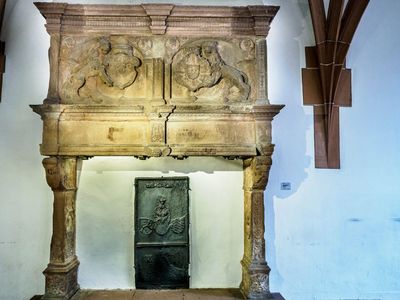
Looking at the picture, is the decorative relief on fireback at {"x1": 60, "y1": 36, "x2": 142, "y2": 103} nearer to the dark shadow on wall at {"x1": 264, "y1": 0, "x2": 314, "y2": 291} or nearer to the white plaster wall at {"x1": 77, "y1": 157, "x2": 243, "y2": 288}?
the white plaster wall at {"x1": 77, "y1": 157, "x2": 243, "y2": 288}

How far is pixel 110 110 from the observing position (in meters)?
3.12

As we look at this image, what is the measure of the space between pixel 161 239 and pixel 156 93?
1.56 metres

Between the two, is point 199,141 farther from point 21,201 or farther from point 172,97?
point 21,201

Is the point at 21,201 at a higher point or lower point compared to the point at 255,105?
lower

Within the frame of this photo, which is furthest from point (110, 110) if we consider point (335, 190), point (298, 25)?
point (335, 190)

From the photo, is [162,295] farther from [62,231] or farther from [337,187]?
[337,187]

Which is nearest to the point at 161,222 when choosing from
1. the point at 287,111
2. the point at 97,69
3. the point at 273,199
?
the point at 273,199

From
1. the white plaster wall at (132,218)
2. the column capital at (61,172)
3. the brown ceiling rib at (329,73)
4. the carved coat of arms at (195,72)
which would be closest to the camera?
the column capital at (61,172)

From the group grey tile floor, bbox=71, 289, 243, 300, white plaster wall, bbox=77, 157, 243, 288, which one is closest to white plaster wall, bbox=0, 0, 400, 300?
white plaster wall, bbox=77, 157, 243, 288

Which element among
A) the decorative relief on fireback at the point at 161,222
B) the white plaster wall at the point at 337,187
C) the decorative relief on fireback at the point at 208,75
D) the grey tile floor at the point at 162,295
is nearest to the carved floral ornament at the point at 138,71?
the decorative relief on fireback at the point at 208,75

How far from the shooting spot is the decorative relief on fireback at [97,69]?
320 centimetres

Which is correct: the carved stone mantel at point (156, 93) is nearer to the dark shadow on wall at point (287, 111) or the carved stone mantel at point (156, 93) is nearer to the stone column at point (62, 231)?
the stone column at point (62, 231)

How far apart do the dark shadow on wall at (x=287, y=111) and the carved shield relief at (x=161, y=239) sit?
0.93 meters

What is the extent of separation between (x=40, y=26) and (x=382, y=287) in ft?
15.6
